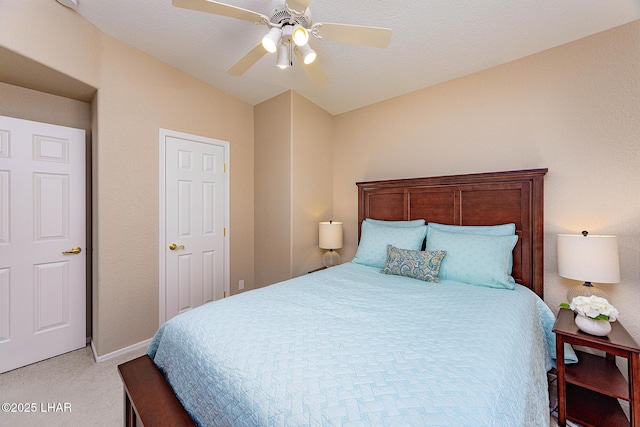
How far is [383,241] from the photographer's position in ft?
8.53

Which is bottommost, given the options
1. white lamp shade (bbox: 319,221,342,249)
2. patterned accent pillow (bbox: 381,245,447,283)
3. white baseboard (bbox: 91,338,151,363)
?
white baseboard (bbox: 91,338,151,363)

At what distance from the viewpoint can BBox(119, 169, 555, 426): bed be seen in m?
0.83

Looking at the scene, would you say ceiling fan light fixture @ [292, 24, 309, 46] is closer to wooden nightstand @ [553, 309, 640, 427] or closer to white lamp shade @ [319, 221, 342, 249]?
white lamp shade @ [319, 221, 342, 249]

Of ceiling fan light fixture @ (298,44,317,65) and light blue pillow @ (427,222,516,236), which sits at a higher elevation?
ceiling fan light fixture @ (298,44,317,65)

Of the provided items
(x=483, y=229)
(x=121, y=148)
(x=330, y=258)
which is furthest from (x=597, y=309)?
(x=121, y=148)

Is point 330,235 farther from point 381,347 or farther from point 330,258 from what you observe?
point 381,347

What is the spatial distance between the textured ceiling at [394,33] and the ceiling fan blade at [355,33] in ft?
1.16

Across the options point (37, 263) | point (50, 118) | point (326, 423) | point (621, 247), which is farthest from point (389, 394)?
point (50, 118)

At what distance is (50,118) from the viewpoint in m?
2.37

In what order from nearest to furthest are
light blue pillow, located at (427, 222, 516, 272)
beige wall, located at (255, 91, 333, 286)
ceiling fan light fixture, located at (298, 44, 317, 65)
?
ceiling fan light fixture, located at (298, 44, 317, 65), light blue pillow, located at (427, 222, 516, 272), beige wall, located at (255, 91, 333, 286)

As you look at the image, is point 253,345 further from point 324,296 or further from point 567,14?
point 567,14

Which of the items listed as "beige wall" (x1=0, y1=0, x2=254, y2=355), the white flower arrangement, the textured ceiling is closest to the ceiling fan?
the textured ceiling

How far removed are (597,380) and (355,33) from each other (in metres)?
2.54

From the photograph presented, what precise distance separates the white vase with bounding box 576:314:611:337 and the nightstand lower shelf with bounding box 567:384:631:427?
0.50 metres
